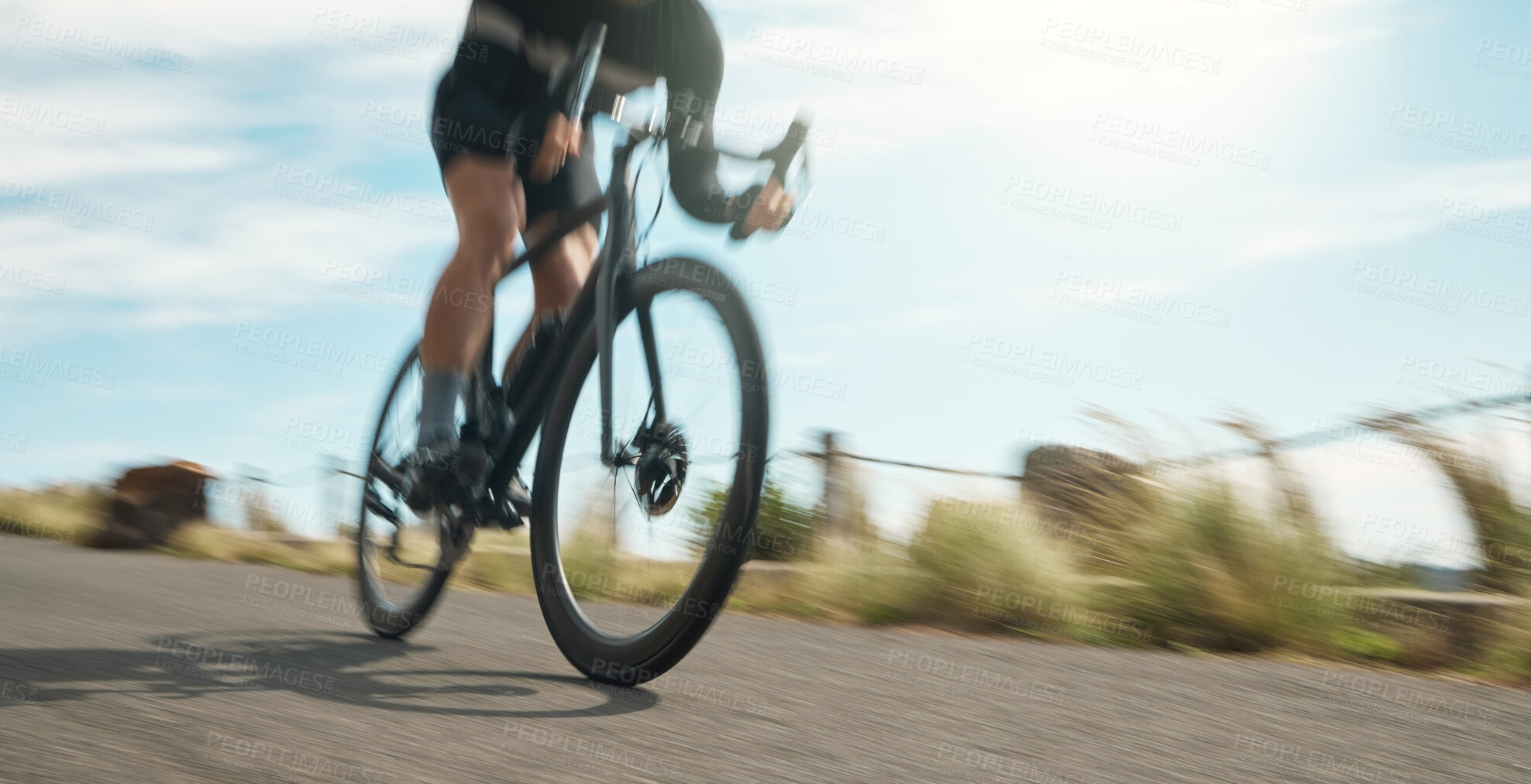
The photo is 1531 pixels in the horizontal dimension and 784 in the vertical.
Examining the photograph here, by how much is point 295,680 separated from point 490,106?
1521 mm

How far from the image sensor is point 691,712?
2.38m

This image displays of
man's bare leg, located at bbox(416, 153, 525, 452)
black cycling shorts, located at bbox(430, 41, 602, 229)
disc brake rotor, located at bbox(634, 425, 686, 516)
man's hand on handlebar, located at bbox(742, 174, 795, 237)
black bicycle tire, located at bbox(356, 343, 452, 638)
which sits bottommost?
black bicycle tire, located at bbox(356, 343, 452, 638)

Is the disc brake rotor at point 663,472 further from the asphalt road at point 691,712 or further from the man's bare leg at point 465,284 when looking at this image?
the man's bare leg at point 465,284

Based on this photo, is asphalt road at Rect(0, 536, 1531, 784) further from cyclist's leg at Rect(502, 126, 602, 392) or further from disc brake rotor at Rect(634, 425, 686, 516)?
cyclist's leg at Rect(502, 126, 602, 392)

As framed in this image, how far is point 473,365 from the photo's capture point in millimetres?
3121

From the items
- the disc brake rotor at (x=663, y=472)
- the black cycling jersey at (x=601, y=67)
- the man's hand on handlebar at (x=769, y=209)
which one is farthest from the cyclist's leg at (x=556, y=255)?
the disc brake rotor at (x=663, y=472)

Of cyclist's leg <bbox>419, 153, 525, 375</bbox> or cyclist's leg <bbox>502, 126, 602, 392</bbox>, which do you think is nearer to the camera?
cyclist's leg <bbox>419, 153, 525, 375</bbox>

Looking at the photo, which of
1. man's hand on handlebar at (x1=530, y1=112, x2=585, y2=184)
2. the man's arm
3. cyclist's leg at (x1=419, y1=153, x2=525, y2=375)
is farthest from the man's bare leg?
the man's arm

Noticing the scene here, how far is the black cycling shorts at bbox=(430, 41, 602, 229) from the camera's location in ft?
9.91

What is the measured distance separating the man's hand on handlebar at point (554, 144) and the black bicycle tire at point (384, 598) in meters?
1.33

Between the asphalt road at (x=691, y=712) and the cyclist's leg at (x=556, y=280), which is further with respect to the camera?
the cyclist's leg at (x=556, y=280)

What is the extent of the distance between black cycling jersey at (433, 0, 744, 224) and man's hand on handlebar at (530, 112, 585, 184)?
215 millimetres

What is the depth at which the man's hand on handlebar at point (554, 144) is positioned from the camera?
2.74 m

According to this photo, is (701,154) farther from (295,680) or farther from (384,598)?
A: (384,598)
